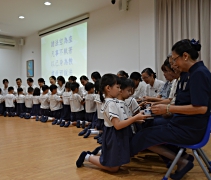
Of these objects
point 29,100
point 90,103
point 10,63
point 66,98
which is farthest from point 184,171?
point 10,63

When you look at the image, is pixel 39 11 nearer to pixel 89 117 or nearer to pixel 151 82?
pixel 89 117

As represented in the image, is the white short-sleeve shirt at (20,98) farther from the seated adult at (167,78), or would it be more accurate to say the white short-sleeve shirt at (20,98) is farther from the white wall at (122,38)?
the seated adult at (167,78)

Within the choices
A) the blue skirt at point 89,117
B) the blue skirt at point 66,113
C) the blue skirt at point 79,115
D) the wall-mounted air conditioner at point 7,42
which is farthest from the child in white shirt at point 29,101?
the wall-mounted air conditioner at point 7,42

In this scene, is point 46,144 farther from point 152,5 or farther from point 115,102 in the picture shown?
point 152,5

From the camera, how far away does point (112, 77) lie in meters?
2.14

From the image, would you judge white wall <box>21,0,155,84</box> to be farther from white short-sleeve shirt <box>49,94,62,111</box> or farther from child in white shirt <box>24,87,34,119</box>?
child in white shirt <box>24,87,34,119</box>

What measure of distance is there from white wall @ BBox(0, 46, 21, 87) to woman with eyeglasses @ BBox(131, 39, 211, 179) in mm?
8871

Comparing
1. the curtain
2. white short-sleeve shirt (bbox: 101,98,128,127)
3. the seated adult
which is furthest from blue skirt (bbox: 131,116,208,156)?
the curtain

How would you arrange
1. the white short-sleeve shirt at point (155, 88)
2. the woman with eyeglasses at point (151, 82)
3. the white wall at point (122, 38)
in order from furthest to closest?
the white wall at point (122, 38), the white short-sleeve shirt at point (155, 88), the woman with eyeglasses at point (151, 82)

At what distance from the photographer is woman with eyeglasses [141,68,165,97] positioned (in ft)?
11.9

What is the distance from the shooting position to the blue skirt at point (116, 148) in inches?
79.2

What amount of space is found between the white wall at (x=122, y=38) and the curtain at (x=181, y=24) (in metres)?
0.17

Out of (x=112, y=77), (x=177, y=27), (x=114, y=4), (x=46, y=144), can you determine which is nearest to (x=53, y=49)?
(x=114, y=4)

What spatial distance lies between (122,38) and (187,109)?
4.26m
